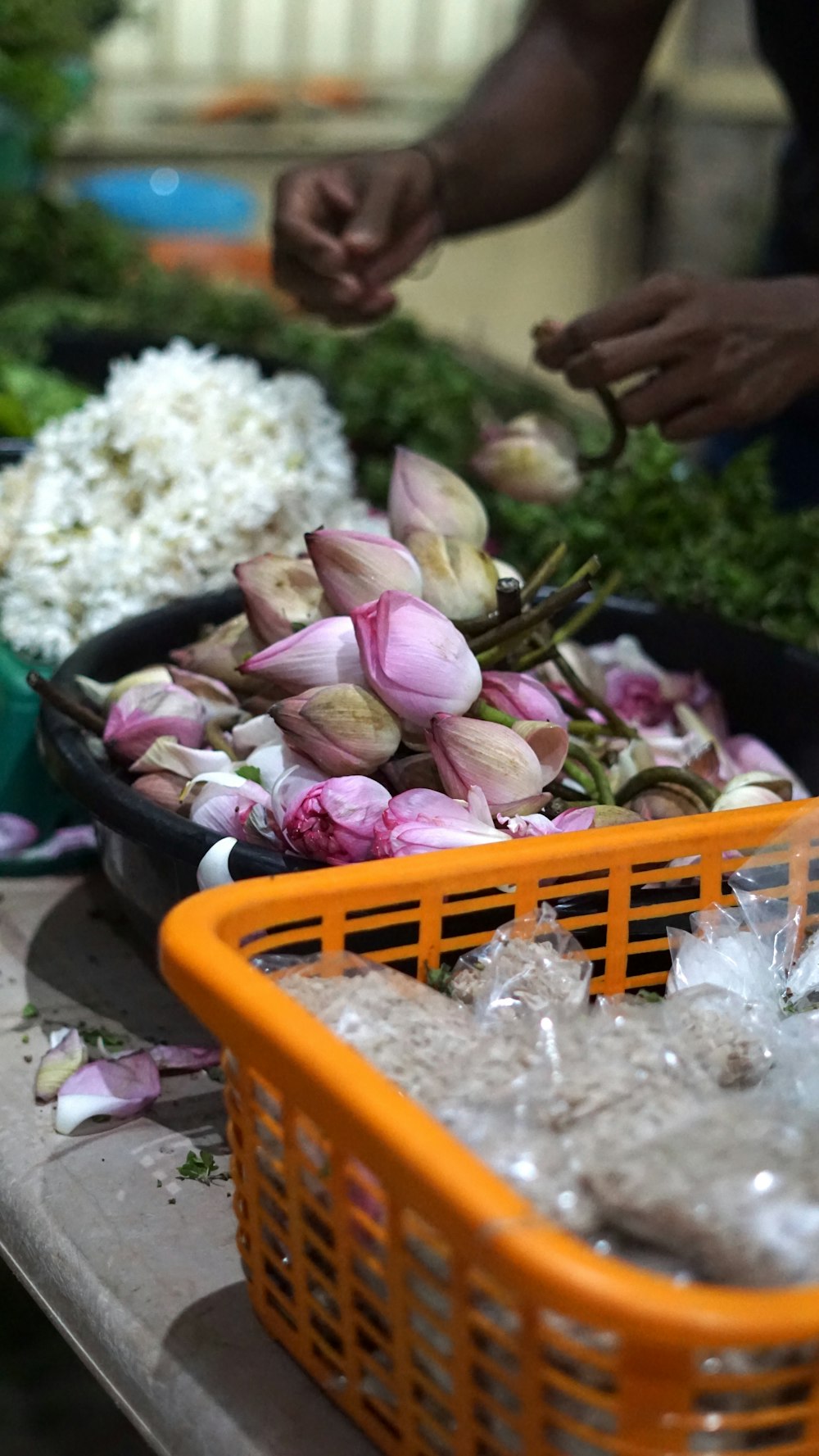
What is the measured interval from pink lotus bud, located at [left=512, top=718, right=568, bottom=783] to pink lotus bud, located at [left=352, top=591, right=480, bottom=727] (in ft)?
0.13

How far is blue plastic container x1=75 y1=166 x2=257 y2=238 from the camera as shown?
3.32 m

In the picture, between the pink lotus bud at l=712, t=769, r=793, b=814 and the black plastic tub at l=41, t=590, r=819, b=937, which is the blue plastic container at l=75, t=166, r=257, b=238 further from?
the pink lotus bud at l=712, t=769, r=793, b=814

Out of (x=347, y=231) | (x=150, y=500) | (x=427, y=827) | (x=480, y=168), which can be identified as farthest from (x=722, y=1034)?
(x=480, y=168)

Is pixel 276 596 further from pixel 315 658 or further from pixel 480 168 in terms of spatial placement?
pixel 480 168

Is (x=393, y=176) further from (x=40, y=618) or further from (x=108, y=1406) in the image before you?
(x=108, y=1406)

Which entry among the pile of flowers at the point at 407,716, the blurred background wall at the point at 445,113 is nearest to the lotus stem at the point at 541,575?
the pile of flowers at the point at 407,716

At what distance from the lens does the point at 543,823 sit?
2.56ft

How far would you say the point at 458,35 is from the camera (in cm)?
475

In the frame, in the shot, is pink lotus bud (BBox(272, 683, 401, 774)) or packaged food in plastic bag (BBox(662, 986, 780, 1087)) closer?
packaged food in plastic bag (BBox(662, 986, 780, 1087))

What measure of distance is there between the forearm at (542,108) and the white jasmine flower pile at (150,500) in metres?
0.43

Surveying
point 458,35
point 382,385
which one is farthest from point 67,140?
point 382,385

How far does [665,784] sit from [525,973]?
0.94 ft

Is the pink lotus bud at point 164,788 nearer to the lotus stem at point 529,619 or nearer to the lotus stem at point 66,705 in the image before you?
the lotus stem at point 66,705

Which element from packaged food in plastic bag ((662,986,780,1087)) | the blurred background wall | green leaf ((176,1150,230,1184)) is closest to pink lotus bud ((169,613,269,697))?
green leaf ((176,1150,230,1184))
